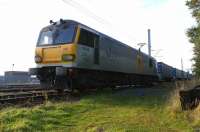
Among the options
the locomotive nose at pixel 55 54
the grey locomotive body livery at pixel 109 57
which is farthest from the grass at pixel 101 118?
the grey locomotive body livery at pixel 109 57

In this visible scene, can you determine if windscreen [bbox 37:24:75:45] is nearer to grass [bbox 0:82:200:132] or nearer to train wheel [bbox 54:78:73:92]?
train wheel [bbox 54:78:73:92]

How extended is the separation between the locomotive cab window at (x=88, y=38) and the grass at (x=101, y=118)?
501cm

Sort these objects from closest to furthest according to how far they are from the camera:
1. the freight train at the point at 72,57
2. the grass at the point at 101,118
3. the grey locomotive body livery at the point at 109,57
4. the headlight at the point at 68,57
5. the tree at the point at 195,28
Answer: the grass at the point at 101,118 < the headlight at the point at 68,57 < the freight train at the point at 72,57 < the grey locomotive body livery at the point at 109,57 < the tree at the point at 195,28

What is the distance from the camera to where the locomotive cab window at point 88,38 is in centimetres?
1559

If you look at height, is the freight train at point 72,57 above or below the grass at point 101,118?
above

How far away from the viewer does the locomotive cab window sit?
15.6 m

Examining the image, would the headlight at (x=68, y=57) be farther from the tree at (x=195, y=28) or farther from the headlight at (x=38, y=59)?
the tree at (x=195, y=28)

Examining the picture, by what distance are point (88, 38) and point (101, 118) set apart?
24.6ft

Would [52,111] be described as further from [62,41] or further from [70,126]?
[62,41]

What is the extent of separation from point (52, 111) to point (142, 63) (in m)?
19.3

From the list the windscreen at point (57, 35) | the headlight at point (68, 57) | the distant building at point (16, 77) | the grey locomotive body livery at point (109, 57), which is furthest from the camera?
the distant building at point (16, 77)

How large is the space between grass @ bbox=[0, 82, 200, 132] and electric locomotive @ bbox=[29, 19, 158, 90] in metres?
3.88

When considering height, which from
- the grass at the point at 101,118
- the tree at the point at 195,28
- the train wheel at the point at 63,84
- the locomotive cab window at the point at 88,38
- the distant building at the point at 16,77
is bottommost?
the grass at the point at 101,118

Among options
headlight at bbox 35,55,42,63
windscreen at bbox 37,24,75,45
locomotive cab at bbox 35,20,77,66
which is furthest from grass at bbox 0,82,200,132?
headlight at bbox 35,55,42,63
